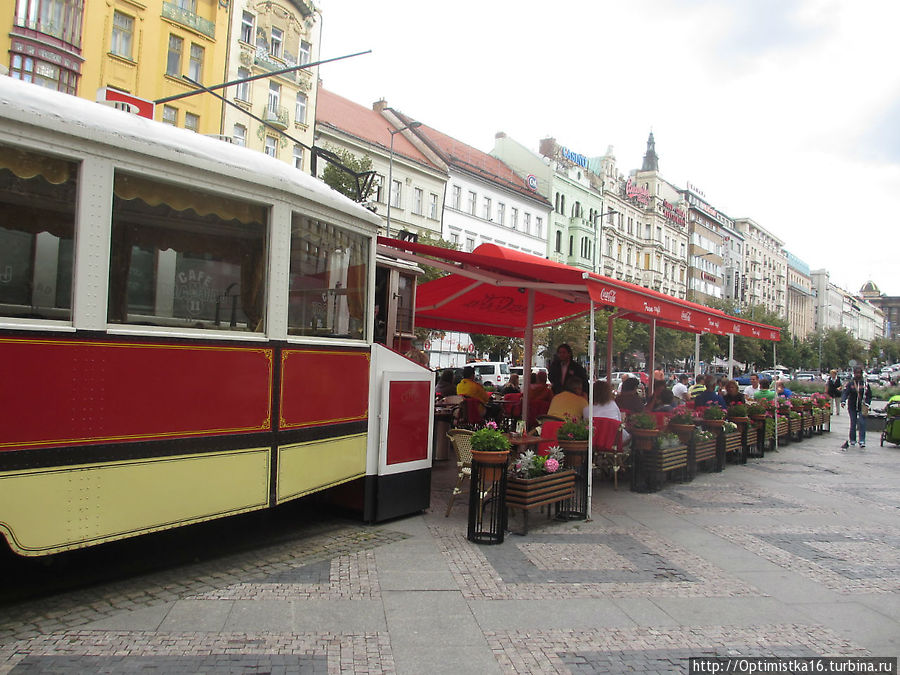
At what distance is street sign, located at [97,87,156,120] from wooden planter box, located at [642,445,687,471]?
22.5ft

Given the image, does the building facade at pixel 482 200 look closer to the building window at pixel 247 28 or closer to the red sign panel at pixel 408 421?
the building window at pixel 247 28

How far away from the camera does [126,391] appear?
Answer: 4336 mm

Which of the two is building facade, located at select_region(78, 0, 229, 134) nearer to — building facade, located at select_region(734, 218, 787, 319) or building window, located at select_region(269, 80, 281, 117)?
building window, located at select_region(269, 80, 281, 117)

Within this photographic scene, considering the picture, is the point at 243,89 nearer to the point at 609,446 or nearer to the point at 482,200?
the point at 482,200

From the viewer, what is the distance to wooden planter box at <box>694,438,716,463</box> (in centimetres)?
1034

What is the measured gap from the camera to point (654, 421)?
9094 millimetres

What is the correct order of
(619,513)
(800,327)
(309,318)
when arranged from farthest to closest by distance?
1. (800,327)
2. (619,513)
3. (309,318)

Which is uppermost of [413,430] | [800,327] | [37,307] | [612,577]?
[800,327]

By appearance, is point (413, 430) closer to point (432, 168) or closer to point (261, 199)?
point (261, 199)

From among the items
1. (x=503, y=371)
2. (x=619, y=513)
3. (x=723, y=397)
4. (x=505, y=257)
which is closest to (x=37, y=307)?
(x=505, y=257)

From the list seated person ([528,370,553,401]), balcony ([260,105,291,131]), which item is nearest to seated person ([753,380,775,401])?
seated person ([528,370,553,401])

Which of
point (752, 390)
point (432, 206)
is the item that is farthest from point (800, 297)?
point (752, 390)

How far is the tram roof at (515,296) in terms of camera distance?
287 inches

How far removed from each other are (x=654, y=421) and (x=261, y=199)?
19.9 feet
